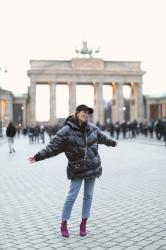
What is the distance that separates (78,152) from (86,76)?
87574 millimetres

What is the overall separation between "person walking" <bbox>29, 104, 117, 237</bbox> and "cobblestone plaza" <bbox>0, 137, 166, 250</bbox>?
466 millimetres

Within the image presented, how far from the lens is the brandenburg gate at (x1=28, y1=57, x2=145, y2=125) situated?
9344 centimetres

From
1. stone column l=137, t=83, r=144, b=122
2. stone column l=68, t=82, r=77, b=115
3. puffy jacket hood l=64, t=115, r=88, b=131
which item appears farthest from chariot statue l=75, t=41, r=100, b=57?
puffy jacket hood l=64, t=115, r=88, b=131

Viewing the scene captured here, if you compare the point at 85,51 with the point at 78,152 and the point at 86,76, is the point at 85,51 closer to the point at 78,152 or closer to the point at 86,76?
the point at 86,76

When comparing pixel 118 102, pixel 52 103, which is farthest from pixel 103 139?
pixel 118 102

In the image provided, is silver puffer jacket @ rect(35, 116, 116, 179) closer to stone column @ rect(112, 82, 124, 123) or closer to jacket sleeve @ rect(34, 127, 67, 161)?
jacket sleeve @ rect(34, 127, 67, 161)

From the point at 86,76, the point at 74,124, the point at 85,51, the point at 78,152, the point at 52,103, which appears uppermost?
the point at 85,51

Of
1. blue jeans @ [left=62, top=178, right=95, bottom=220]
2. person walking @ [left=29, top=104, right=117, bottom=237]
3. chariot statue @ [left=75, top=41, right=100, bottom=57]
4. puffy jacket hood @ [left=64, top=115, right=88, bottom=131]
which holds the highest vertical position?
chariot statue @ [left=75, top=41, right=100, bottom=57]

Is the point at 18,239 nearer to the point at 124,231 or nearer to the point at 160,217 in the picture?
the point at 124,231

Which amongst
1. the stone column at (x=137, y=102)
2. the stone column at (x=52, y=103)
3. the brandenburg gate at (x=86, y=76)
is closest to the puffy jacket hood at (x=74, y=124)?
the brandenburg gate at (x=86, y=76)

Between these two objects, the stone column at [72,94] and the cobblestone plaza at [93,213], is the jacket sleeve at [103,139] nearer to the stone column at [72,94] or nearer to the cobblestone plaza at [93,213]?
the cobblestone plaza at [93,213]

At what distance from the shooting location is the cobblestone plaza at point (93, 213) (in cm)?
661

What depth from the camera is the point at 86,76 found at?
3696 inches

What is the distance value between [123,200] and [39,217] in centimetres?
226
